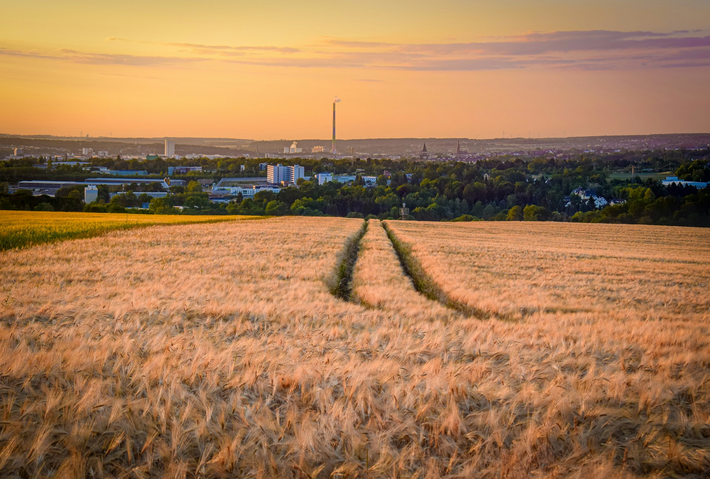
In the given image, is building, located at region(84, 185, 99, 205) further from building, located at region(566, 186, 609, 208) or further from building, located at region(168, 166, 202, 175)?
building, located at region(566, 186, 609, 208)

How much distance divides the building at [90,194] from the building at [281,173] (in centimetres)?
9212

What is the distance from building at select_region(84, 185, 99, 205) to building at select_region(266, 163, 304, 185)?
302 feet

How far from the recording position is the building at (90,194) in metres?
83.9

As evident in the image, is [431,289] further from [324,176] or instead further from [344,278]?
[324,176]

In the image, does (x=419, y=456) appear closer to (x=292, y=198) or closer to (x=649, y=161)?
(x=292, y=198)

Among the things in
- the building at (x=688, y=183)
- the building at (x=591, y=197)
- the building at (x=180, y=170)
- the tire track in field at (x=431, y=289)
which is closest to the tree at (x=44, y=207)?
the tire track in field at (x=431, y=289)

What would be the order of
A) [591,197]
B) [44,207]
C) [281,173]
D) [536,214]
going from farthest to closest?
[281,173], [591,197], [536,214], [44,207]

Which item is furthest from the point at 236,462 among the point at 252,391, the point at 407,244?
the point at 407,244

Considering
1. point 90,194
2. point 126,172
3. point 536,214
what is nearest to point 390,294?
point 90,194

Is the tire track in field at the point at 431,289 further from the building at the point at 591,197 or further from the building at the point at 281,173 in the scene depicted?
the building at the point at 281,173

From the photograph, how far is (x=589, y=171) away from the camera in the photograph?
14512 cm

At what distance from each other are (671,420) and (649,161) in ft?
514

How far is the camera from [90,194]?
84812mm

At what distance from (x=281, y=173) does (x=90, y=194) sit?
109574mm
